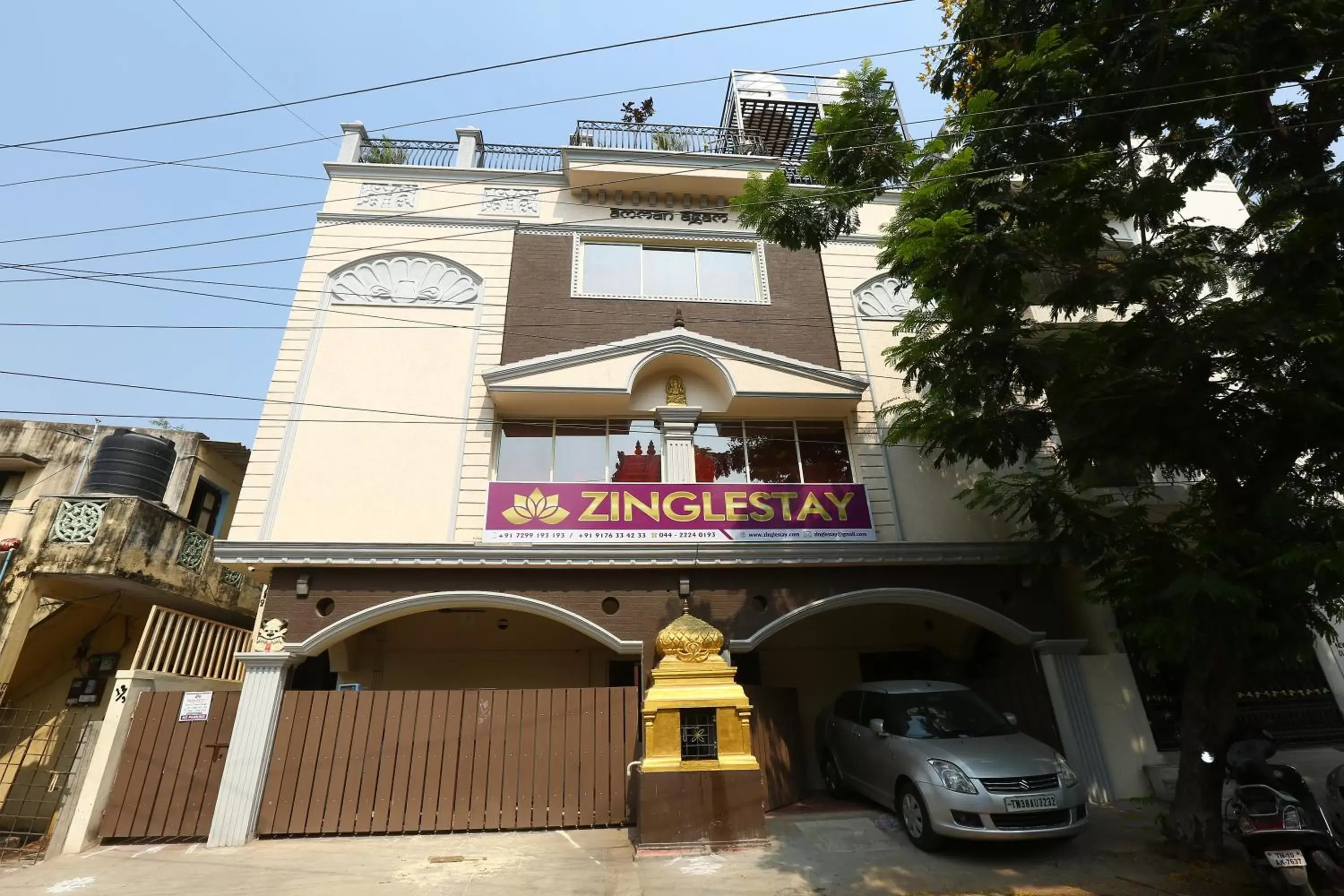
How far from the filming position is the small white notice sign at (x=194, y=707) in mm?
8289

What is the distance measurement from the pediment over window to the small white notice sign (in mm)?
5368

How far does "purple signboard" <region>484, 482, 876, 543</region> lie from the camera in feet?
31.7

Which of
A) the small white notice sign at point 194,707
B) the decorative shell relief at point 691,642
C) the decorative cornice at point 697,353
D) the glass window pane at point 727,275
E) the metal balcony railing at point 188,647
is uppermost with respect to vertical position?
the glass window pane at point 727,275

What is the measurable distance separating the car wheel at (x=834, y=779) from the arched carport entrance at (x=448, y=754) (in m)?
2.82

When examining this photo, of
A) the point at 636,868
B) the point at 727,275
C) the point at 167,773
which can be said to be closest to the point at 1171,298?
the point at 727,275

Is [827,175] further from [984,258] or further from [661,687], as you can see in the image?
[661,687]

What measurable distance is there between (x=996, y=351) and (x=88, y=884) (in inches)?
409

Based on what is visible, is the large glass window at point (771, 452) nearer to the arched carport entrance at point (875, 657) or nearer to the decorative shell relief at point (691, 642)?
the arched carport entrance at point (875, 657)

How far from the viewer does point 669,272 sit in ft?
41.2

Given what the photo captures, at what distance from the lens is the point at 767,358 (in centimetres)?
1117

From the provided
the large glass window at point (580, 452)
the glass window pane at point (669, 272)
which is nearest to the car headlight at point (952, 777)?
the large glass window at point (580, 452)

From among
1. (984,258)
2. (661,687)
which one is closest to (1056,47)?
(984,258)

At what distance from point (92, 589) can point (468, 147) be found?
10009 mm

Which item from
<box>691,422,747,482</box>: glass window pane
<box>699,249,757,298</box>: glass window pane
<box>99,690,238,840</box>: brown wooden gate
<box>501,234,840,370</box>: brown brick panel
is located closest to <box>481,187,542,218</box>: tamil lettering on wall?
<box>501,234,840,370</box>: brown brick panel
